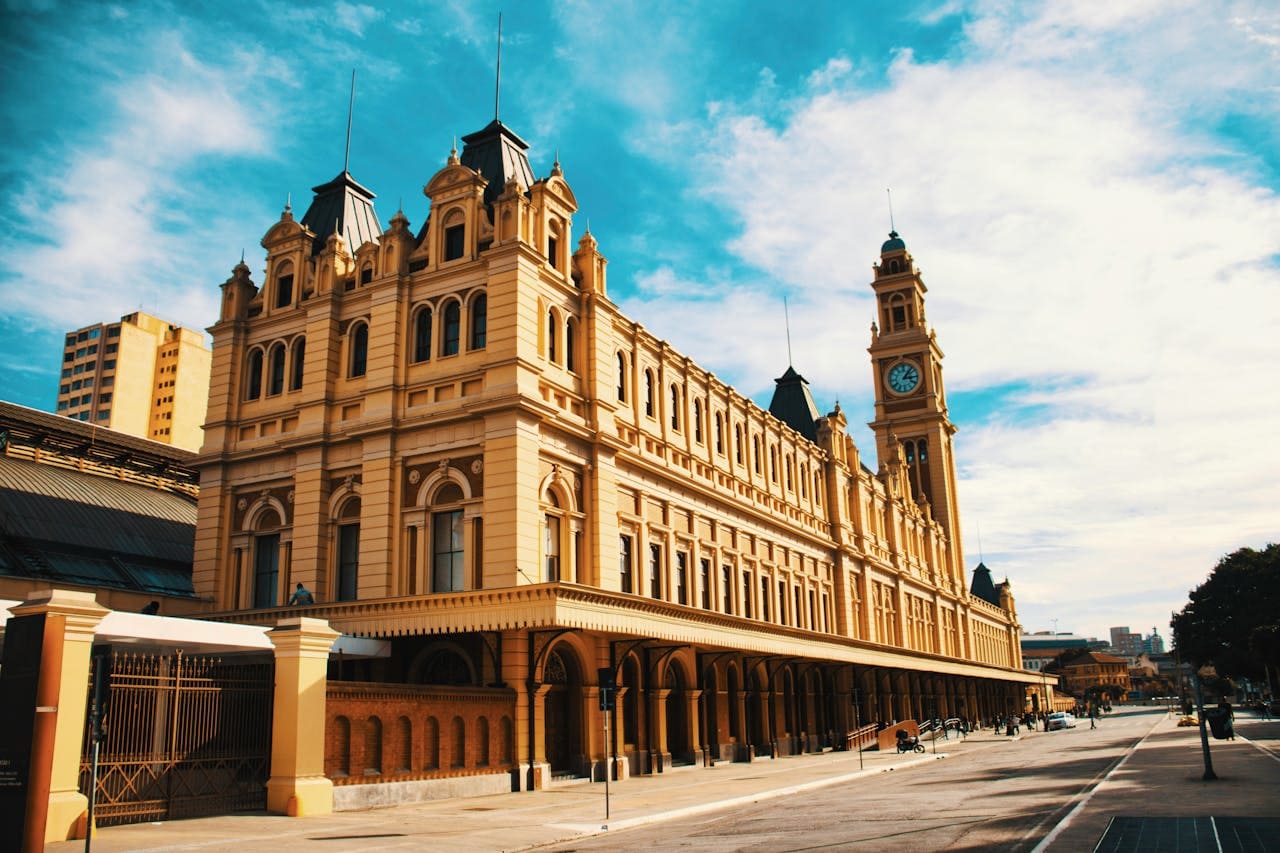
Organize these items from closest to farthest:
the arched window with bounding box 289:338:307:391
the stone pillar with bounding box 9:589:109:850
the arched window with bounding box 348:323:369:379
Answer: the stone pillar with bounding box 9:589:109:850, the arched window with bounding box 348:323:369:379, the arched window with bounding box 289:338:307:391

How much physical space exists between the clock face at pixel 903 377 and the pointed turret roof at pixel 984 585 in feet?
150

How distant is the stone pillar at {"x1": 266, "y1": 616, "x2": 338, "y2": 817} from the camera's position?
2011cm

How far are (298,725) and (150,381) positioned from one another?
12237 cm

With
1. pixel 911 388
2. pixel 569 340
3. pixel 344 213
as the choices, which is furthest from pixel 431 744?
pixel 911 388

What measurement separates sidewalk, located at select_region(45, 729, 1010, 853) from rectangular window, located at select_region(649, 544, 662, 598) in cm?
792

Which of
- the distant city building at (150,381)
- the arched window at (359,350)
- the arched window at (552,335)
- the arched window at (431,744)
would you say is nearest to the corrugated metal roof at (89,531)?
the arched window at (359,350)

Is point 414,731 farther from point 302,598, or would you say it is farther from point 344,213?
point 344,213

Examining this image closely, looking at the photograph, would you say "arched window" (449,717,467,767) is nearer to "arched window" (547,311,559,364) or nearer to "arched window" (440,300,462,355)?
"arched window" (440,300,462,355)

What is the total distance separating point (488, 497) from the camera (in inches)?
1164

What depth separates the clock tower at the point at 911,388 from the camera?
91.8m

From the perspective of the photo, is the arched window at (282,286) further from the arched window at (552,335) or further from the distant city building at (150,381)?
the distant city building at (150,381)

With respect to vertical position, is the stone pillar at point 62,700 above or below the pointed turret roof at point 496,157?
below

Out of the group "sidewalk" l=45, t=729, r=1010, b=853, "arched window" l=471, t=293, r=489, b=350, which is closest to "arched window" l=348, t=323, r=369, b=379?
"arched window" l=471, t=293, r=489, b=350

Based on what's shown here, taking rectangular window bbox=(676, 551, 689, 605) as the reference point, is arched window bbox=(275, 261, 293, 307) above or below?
above
